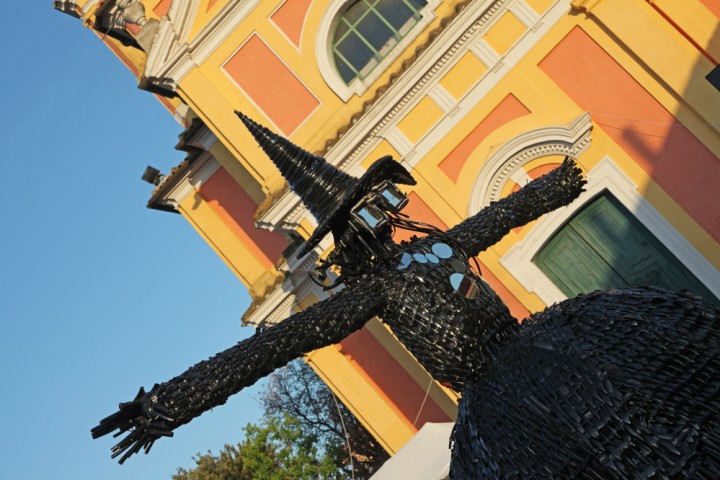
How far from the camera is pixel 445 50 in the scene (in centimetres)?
1282

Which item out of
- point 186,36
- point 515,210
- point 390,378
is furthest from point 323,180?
point 186,36

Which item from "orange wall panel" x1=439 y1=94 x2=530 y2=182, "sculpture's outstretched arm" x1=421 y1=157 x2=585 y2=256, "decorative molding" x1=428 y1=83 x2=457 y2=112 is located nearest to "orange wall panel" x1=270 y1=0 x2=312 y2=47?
"decorative molding" x1=428 y1=83 x2=457 y2=112

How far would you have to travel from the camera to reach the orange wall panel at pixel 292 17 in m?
14.0

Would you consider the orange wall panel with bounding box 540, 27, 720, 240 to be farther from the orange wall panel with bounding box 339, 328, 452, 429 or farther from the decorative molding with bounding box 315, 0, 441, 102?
the orange wall panel with bounding box 339, 328, 452, 429

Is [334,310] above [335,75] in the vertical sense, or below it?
below

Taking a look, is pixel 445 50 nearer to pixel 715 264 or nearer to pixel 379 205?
pixel 715 264

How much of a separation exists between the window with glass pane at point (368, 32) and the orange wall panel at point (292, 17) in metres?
0.57

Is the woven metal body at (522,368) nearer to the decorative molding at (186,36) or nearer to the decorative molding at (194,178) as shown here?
the decorative molding at (186,36)

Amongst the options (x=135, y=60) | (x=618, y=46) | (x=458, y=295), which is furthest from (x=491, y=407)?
(x=135, y=60)

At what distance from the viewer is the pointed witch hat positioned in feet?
15.0

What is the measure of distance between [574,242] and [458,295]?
27.1 feet

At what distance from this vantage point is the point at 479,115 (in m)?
12.8

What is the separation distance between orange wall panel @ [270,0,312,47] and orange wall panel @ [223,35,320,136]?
1.24 ft

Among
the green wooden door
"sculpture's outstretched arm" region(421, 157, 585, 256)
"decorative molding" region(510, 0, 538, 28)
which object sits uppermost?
"decorative molding" region(510, 0, 538, 28)
